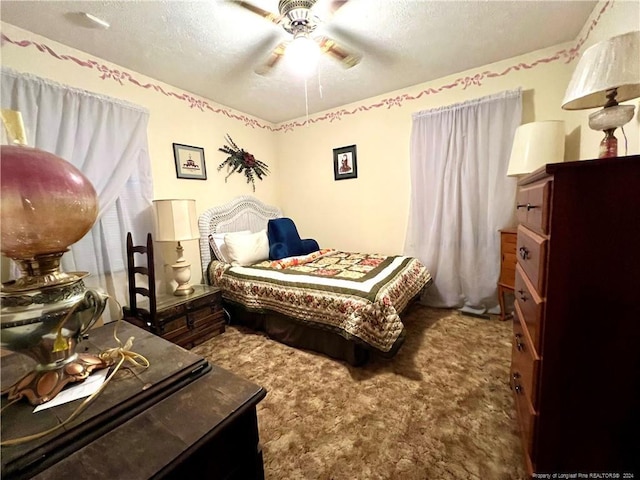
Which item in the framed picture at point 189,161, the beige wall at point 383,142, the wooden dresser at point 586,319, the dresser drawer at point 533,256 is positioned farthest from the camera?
the framed picture at point 189,161

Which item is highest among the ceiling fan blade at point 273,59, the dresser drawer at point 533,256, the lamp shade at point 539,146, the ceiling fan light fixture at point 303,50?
Answer: the ceiling fan blade at point 273,59

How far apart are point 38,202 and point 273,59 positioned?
5.03ft

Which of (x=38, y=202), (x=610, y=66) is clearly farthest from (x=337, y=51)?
(x=38, y=202)

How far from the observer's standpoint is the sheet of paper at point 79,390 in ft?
2.21

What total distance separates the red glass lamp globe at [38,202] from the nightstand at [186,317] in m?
1.55

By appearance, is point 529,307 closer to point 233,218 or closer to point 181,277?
point 181,277

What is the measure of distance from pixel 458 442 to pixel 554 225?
1135 mm

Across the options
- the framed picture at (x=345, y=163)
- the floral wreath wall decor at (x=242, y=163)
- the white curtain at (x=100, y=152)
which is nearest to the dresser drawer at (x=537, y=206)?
the framed picture at (x=345, y=163)

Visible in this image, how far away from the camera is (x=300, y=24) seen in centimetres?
Answer: 151

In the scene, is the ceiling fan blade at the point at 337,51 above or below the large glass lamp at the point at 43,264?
above

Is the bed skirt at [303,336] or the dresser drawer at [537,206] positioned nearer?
the dresser drawer at [537,206]

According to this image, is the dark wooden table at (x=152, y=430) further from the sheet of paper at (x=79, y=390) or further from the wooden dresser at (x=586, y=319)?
the wooden dresser at (x=586, y=319)

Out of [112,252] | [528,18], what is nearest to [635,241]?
[528,18]

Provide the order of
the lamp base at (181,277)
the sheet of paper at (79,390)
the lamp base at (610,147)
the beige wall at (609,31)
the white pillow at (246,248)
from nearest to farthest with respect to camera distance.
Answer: the sheet of paper at (79,390), the lamp base at (610,147), the beige wall at (609,31), the lamp base at (181,277), the white pillow at (246,248)
